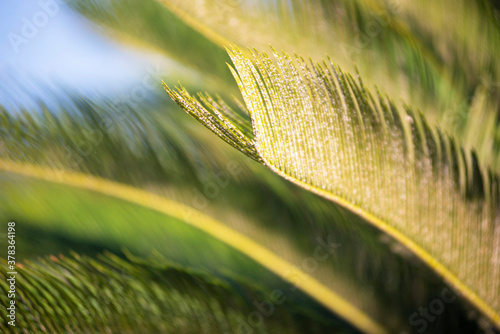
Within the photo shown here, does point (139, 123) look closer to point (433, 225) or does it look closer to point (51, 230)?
point (51, 230)

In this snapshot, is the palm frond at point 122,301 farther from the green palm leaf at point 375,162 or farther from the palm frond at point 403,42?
the palm frond at point 403,42

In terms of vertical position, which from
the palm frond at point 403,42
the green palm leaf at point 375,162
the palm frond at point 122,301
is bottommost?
the palm frond at point 122,301

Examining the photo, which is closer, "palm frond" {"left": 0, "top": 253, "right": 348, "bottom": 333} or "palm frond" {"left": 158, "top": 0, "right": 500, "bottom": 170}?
"palm frond" {"left": 0, "top": 253, "right": 348, "bottom": 333}

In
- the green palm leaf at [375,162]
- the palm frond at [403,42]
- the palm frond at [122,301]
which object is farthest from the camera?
the palm frond at [403,42]

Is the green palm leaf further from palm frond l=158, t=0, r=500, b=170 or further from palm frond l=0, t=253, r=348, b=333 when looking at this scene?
palm frond l=0, t=253, r=348, b=333

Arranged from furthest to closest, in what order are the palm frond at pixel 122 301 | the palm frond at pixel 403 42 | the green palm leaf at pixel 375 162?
the palm frond at pixel 403 42, the palm frond at pixel 122 301, the green palm leaf at pixel 375 162

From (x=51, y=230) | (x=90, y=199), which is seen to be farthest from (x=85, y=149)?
(x=51, y=230)

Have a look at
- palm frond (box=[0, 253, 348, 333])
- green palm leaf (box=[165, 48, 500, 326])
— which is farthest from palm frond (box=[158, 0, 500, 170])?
palm frond (box=[0, 253, 348, 333])

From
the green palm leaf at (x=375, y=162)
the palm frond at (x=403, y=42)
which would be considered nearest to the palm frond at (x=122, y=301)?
the green palm leaf at (x=375, y=162)

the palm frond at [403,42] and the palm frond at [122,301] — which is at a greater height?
the palm frond at [403,42]

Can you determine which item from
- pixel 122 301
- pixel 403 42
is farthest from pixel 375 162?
pixel 122 301
